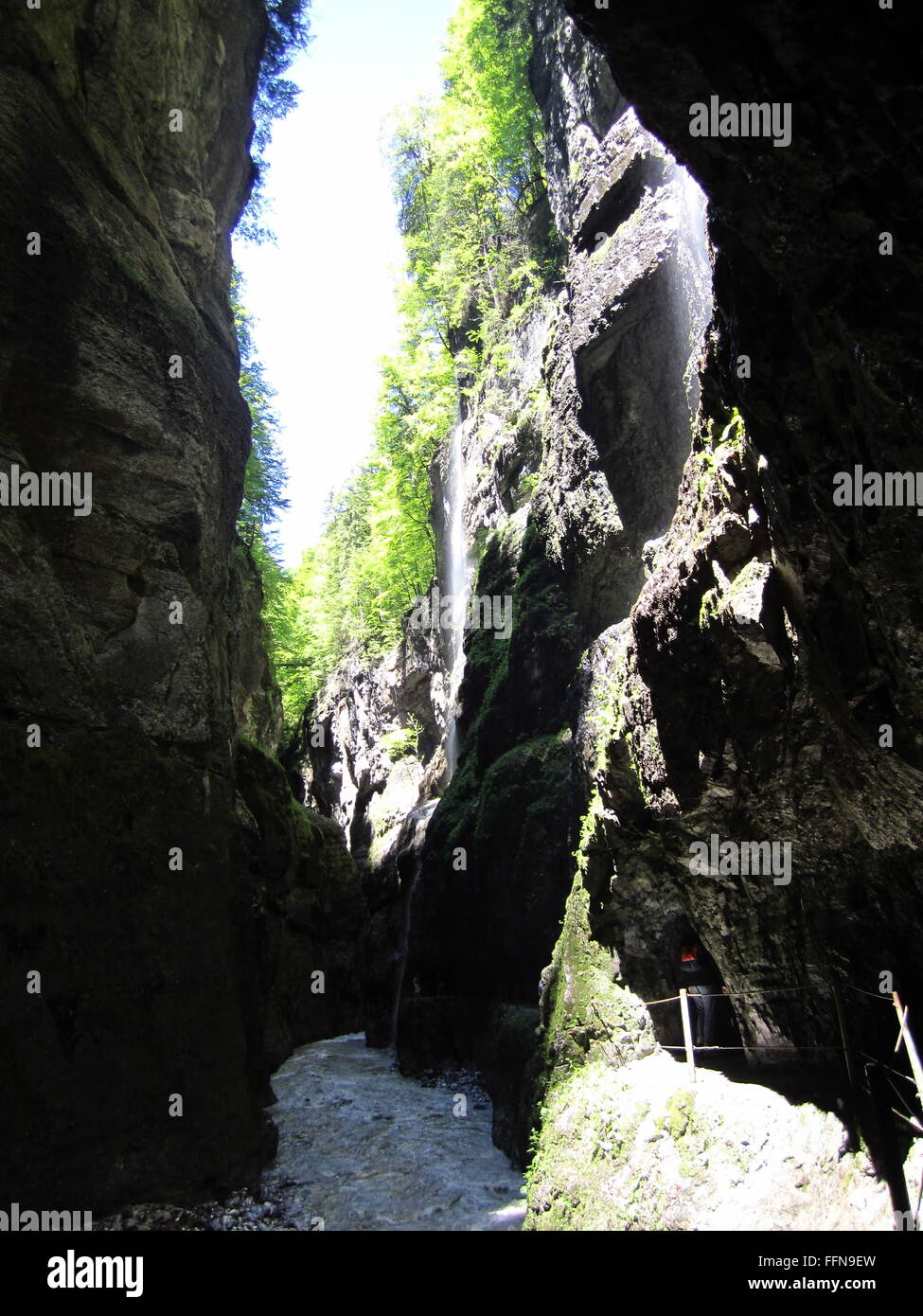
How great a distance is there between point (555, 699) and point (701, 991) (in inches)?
289

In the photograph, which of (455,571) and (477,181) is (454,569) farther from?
(477,181)

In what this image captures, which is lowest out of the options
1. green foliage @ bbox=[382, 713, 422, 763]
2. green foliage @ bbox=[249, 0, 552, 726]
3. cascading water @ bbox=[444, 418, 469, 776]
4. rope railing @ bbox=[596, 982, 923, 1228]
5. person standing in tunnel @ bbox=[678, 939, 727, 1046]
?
person standing in tunnel @ bbox=[678, 939, 727, 1046]

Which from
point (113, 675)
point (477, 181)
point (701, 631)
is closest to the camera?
point (701, 631)

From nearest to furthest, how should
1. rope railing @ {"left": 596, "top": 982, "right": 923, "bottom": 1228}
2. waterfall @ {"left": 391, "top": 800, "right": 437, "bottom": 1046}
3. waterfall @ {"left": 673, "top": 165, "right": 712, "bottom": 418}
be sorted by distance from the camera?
rope railing @ {"left": 596, "top": 982, "right": 923, "bottom": 1228} < waterfall @ {"left": 673, "top": 165, "right": 712, "bottom": 418} < waterfall @ {"left": 391, "top": 800, "right": 437, "bottom": 1046}

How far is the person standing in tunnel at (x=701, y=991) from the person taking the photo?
9.58m

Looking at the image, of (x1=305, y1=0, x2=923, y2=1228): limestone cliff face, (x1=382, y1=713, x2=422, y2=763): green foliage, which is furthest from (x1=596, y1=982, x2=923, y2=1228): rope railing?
(x1=382, y1=713, x2=422, y2=763): green foliage

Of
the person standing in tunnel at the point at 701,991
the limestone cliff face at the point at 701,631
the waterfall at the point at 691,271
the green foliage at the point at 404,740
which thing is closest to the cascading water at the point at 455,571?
the green foliage at the point at 404,740

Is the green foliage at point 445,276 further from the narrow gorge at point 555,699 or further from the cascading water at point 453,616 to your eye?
the narrow gorge at point 555,699

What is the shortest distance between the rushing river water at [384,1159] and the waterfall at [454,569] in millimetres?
9629

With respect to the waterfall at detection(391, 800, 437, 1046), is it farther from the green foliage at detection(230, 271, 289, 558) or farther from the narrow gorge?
the green foliage at detection(230, 271, 289, 558)

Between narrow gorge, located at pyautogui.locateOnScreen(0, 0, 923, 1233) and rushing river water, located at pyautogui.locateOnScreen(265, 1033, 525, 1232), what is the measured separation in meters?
0.11

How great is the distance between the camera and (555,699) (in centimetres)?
1617

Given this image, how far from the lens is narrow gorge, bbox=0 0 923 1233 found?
15.8 feet

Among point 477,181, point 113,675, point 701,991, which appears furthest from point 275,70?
point 701,991
